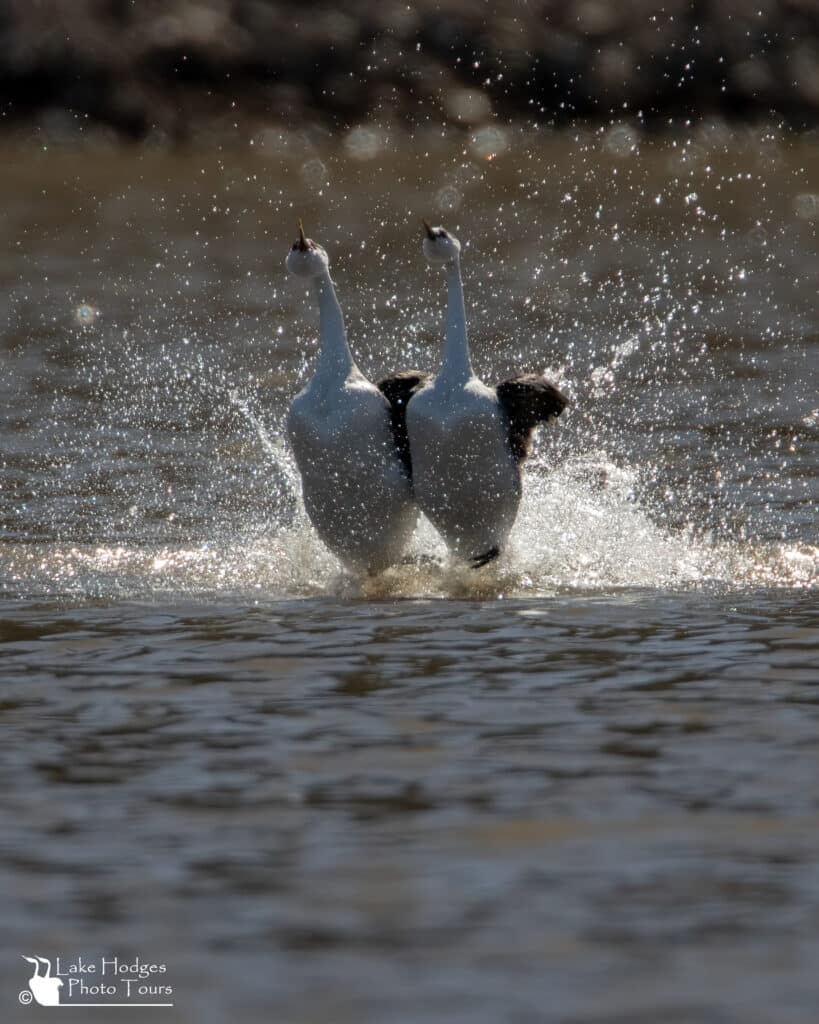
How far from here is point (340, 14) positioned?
41406 mm

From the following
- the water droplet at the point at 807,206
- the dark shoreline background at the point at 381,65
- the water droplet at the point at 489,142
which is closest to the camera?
the water droplet at the point at 807,206

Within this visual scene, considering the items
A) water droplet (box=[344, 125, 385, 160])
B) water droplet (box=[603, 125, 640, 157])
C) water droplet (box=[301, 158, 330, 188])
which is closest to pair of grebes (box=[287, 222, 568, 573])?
water droplet (box=[301, 158, 330, 188])

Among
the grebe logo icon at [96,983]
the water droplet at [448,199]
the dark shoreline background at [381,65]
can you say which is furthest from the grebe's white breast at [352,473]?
the dark shoreline background at [381,65]

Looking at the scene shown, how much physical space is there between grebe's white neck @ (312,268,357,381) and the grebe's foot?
1147 mm

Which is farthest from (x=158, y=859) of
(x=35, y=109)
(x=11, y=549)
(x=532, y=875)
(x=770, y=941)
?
(x=35, y=109)

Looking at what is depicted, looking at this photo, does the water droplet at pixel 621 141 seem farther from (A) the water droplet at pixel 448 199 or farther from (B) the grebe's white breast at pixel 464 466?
(B) the grebe's white breast at pixel 464 466

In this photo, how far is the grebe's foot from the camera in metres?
10.6

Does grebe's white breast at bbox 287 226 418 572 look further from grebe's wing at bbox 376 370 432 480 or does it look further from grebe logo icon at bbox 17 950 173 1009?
grebe logo icon at bbox 17 950 173 1009

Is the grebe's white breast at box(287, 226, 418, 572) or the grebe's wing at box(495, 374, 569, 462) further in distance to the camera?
the grebe's wing at box(495, 374, 569, 462)

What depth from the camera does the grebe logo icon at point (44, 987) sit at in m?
5.03

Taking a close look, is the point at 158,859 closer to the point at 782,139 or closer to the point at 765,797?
the point at 765,797

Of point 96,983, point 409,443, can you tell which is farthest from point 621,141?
point 96,983

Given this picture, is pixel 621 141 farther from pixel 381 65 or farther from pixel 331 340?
pixel 331 340

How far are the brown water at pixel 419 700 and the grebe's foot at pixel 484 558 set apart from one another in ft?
0.39
